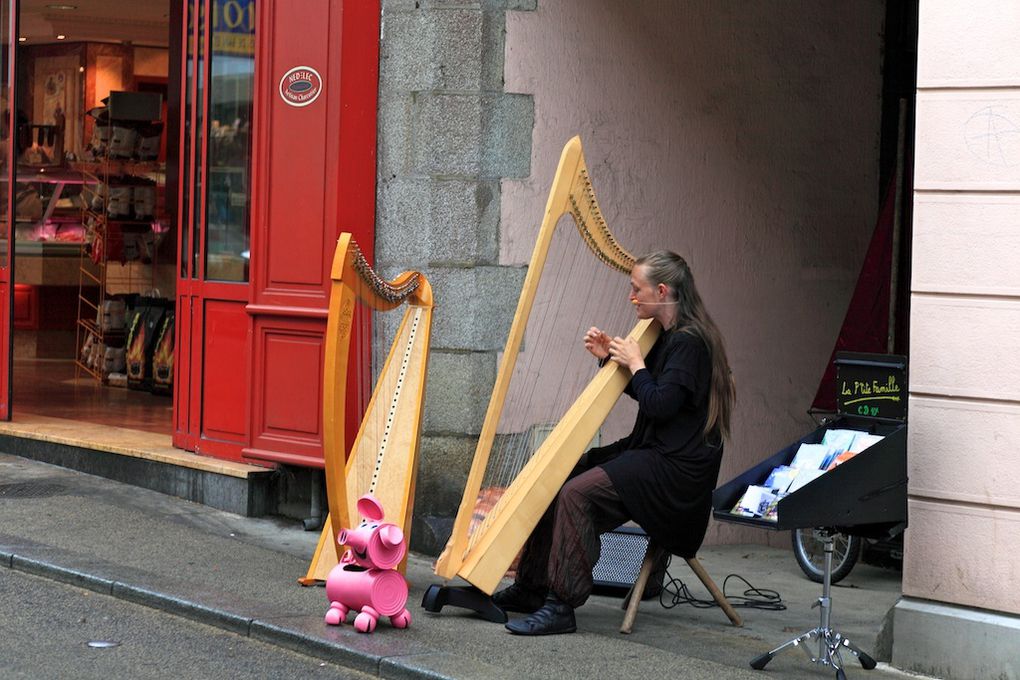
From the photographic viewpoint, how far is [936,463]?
568cm

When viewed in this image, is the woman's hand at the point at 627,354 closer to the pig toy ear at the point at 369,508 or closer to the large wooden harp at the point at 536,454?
the large wooden harp at the point at 536,454

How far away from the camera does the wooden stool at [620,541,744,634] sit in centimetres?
625

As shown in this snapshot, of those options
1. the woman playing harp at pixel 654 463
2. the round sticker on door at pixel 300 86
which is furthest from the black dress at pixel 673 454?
the round sticker on door at pixel 300 86

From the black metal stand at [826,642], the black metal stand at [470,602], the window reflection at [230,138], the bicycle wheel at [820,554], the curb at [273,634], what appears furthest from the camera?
the window reflection at [230,138]

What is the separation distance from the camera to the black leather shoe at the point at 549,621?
6004 millimetres

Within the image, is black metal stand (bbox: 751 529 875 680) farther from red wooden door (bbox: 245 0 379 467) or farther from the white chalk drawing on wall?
red wooden door (bbox: 245 0 379 467)

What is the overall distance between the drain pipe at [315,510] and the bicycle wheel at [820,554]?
8.29 feet

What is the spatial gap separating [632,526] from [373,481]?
56.7 inches

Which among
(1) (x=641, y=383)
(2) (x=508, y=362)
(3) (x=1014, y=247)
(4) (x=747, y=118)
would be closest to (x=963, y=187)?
(3) (x=1014, y=247)

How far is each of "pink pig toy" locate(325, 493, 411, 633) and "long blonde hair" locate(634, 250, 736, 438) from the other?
1384mm

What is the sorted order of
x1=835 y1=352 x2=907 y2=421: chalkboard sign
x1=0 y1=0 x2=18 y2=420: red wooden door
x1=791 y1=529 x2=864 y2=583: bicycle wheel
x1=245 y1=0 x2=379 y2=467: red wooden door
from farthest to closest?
x1=0 y1=0 x2=18 y2=420: red wooden door
x1=245 y1=0 x2=379 y2=467: red wooden door
x1=791 y1=529 x2=864 y2=583: bicycle wheel
x1=835 y1=352 x2=907 y2=421: chalkboard sign

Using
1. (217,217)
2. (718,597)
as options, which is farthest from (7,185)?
(718,597)

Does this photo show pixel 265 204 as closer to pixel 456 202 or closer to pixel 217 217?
pixel 217 217

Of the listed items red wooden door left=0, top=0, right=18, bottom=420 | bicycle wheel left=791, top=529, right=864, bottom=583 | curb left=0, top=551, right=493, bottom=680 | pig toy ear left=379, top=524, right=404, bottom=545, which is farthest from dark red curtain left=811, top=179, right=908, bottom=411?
red wooden door left=0, top=0, right=18, bottom=420
